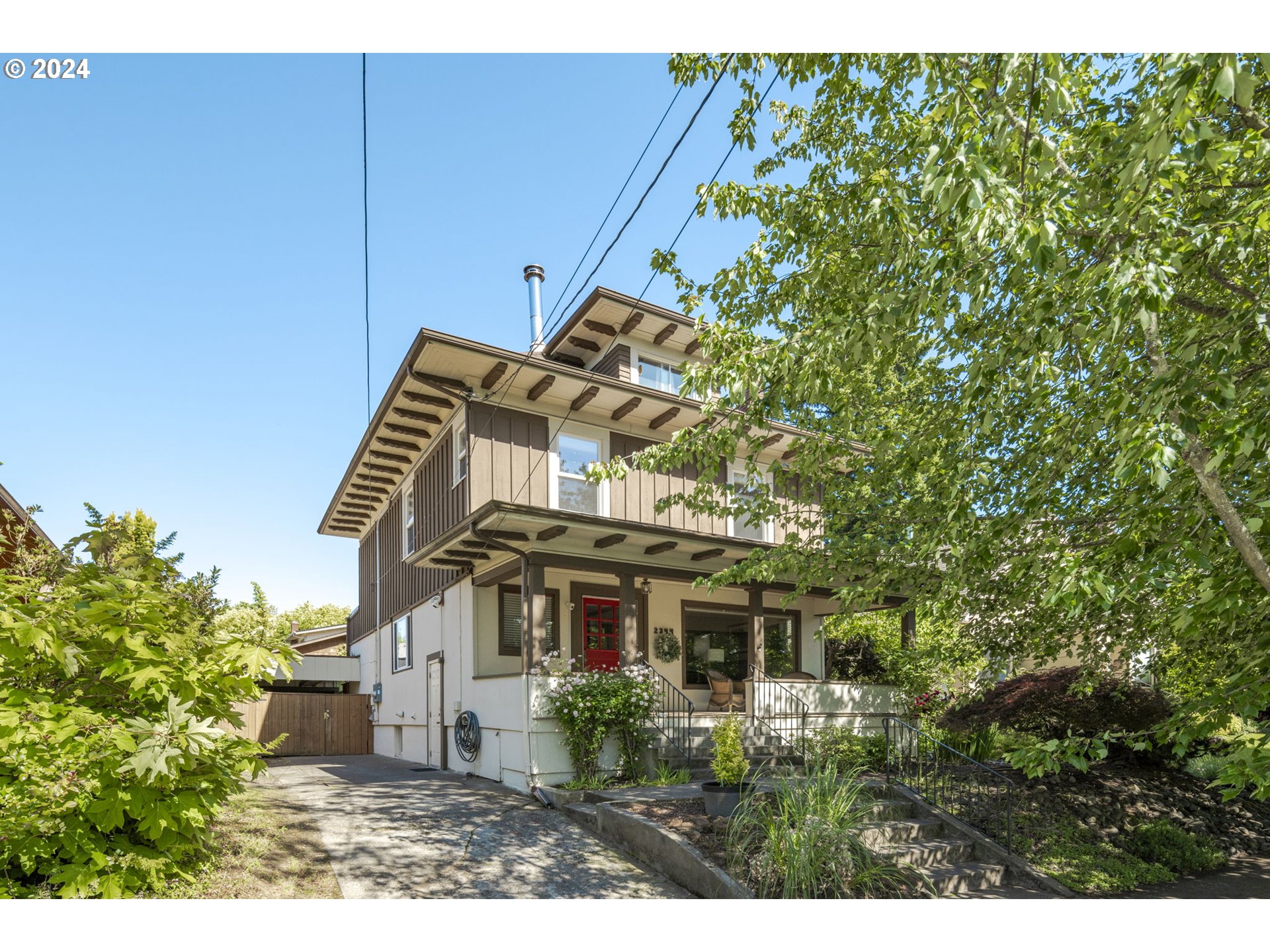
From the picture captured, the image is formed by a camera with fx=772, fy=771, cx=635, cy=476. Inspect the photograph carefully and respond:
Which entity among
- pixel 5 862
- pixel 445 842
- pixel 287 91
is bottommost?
pixel 445 842

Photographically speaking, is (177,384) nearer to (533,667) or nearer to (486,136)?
(486,136)

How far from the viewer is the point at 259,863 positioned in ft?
19.1

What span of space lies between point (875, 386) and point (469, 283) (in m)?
5.38

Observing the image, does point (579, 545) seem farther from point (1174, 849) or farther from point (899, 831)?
point (1174, 849)

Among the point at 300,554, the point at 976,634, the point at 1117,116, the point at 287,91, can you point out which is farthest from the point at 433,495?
the point at 1117,116

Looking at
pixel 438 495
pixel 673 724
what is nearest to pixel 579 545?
pixel 673 724

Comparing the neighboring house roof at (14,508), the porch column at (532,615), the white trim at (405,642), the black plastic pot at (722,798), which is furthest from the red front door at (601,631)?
the neighboring house roof at (14,508)

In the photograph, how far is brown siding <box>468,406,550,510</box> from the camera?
38.8 feet

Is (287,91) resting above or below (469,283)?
above

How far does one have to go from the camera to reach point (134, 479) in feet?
30.3

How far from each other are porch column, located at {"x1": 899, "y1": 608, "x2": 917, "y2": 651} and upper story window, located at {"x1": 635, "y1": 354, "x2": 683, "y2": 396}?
5985 millimetres

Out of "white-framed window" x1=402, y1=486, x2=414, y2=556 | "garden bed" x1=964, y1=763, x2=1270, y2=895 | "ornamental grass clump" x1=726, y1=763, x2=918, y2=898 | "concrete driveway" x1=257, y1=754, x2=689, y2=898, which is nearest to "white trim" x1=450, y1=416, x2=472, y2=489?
"white-framed window" x1=402, y1=486, x2=414, y2=556

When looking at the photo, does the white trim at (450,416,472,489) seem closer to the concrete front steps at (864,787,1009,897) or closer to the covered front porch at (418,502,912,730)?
the covered front porch at (418,502,912,730)

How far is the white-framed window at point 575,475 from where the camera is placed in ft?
40.9
